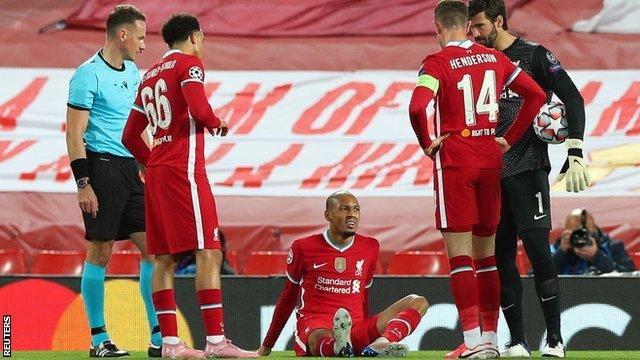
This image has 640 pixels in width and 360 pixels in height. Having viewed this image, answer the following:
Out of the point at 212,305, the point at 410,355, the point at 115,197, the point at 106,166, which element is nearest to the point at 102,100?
the point at 106,166

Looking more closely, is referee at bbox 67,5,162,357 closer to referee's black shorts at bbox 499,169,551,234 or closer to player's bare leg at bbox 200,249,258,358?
player's bare leg at bbox 200,249,258,358

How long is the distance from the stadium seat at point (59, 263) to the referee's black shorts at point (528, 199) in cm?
554

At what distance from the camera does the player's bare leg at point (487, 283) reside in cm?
595

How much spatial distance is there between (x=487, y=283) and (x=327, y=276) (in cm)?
115

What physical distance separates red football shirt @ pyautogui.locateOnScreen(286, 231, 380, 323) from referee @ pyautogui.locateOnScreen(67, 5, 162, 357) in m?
0.86

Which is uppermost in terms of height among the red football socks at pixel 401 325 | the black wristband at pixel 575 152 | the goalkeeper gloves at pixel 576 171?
the black wristband at pixel 575 152

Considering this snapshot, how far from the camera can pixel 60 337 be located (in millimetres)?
8047

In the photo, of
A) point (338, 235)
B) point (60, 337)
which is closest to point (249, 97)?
point (60, 337)

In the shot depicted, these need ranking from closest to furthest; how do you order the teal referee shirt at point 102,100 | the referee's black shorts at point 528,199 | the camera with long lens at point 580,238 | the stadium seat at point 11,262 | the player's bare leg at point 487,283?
the player's bare leg at point 487,283 < the referee's black shorts at point 528,199 < the teal referee shirt at point 102,100 < the camera with long lens at point 580,238 < the stadium seat at point 11,262

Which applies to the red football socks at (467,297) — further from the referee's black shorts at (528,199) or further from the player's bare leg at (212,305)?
the player's bare leg at (212,305)

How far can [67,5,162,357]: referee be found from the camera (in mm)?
6469

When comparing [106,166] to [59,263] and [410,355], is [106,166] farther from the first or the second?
[59,263]

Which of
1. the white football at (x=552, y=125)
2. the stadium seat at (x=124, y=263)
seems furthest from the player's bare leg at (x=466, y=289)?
the stadium seat at (x=124, y=263)

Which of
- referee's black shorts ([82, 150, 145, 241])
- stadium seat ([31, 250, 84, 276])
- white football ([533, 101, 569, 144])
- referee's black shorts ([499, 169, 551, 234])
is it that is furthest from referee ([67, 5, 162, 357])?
stadium seat ([31, 250, 84, 276])
